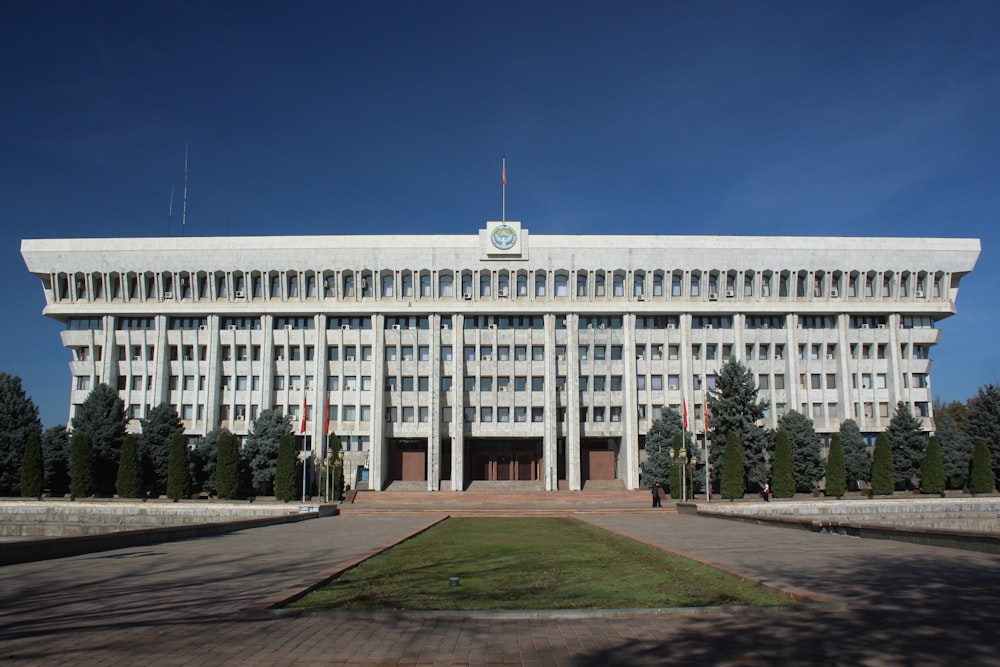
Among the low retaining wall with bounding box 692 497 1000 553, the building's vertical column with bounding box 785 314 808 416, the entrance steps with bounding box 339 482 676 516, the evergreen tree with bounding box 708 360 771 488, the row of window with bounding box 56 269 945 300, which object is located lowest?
the entrance steps with bounding box 339 482 676 516

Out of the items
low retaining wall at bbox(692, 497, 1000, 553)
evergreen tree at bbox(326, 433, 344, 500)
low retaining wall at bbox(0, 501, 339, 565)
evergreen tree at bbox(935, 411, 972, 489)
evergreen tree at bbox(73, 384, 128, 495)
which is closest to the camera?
low retaining wall at bbox(0, 501, 339, 565)

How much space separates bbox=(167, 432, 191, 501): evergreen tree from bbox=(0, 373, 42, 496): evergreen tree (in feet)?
34.6

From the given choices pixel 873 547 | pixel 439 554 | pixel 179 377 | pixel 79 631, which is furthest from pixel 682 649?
pixel 179 377

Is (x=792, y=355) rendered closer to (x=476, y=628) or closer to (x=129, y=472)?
(x=129, y=472)

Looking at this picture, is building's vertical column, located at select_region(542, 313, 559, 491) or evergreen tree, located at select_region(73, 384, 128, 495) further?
building's vertical column, located at select_region(542, 313, 559, 491)

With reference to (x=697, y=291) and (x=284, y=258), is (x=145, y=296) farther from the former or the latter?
(x=697, y=291)

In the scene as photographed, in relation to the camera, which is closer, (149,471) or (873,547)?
(873,547)

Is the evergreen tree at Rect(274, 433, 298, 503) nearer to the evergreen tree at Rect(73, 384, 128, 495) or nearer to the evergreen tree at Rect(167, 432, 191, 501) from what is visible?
the evergreen tree at Rect(167, 432, 191, 501)

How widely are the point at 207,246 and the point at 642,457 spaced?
37594 millimetres

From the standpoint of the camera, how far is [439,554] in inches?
682

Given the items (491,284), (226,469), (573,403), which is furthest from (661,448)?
(226,469)

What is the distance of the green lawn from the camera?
9.96 m

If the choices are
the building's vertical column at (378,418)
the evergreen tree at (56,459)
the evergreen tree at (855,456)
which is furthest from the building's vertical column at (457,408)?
the evergreen tree at (855,456)

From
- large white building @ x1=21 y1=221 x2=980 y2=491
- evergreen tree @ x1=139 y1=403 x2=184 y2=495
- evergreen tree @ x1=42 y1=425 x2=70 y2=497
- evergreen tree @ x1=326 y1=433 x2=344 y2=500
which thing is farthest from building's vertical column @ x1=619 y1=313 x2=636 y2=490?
evergreen tree @ x1=42 y1=425 x2=70 y2=497
